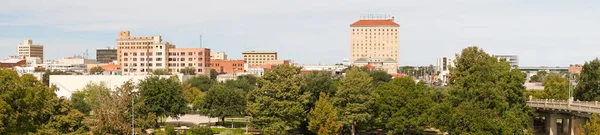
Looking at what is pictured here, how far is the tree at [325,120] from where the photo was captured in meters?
50.7

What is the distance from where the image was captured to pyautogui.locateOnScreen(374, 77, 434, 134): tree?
53.8 meters

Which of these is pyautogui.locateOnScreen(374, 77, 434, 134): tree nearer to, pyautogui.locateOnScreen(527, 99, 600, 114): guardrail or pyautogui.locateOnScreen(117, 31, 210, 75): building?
pyautogui.locateOnScreen(527, 99, 600, 114): guardrail

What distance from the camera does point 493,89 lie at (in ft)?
154

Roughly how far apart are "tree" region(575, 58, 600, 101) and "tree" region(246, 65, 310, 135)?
34.2 metres

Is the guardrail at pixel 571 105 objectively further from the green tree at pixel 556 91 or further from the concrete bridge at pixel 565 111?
the green tree at pixel 556 91

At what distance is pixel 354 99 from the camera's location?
55.1m

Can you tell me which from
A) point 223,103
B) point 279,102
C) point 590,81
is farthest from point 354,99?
point 590,81

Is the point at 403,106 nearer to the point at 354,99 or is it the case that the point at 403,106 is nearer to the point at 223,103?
the point at 354,99

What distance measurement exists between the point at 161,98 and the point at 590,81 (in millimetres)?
47453

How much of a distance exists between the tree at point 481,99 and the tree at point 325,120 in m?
8.04

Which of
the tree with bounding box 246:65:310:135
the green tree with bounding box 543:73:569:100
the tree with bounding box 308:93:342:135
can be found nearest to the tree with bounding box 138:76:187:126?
the tree with bounding box 246:65:310:135

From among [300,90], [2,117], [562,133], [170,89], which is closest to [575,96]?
[562,133]

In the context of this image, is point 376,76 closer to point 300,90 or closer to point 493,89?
point 300,90

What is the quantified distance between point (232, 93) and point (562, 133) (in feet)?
116
